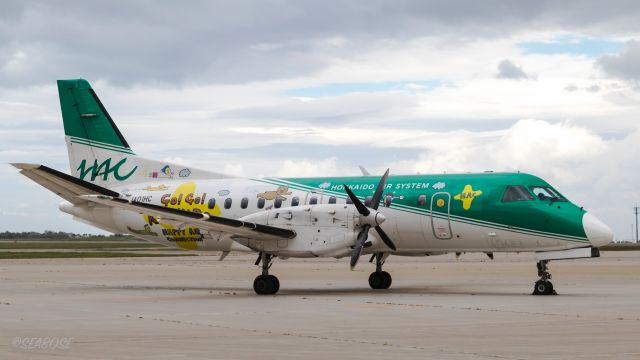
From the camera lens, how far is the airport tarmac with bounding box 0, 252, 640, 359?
13.5 metres

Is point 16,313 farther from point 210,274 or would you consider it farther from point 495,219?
point 210,274

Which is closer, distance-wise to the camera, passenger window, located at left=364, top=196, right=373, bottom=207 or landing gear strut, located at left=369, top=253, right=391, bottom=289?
passenger window, located at left=364, top=196, right=373, bottom=207

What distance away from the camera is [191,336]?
15.5m

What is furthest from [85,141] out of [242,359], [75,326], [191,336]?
[242,359]

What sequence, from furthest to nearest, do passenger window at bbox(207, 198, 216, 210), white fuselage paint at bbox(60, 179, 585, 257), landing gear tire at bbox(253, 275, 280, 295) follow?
passenger window at bbox(207, 198, 216, 210) < landing gear tire at bbox(253, 275, 280, 295) < white fuselage paint at bbox(60, 179, 585, 257)

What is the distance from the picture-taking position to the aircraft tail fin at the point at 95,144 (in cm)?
3319

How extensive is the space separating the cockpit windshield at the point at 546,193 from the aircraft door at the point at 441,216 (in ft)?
8.09

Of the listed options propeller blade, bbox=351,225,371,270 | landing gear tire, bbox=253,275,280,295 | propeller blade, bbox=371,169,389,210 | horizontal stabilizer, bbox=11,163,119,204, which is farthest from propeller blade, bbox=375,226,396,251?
horizontal stabilizer, bbox=11,163,119,204

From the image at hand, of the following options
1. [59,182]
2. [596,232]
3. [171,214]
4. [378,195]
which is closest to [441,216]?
[378,195]

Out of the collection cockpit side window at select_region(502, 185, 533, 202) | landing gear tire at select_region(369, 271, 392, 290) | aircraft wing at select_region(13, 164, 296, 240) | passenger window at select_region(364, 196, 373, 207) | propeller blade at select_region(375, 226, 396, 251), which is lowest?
→ landing gear tire at select_region(369, 271, 392, 290)

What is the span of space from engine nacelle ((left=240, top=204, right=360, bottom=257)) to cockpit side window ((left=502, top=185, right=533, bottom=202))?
434 cm

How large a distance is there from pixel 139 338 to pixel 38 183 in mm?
15160

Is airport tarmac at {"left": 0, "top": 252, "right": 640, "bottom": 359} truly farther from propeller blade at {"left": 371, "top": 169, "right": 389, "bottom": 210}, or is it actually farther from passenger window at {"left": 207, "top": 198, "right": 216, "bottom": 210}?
passenger window at {"left": 207, "top": 198, "right": 216, "bottom": 210}

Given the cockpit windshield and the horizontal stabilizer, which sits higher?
the cockpit windshield
